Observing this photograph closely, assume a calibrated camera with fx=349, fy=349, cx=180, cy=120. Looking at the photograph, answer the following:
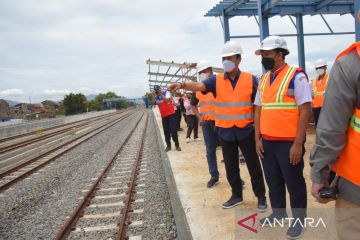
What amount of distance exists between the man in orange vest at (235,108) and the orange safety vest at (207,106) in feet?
5.01

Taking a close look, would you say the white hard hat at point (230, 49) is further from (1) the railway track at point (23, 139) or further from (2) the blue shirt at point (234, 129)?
(1) the railway track at point (23, 139)

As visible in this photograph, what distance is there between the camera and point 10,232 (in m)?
5.47

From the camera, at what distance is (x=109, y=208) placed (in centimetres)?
611

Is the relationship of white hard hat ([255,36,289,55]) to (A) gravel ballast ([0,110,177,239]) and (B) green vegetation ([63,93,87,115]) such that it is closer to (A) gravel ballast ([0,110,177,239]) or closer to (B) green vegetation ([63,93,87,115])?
(A) gravel ballast ([0,110,177,239])

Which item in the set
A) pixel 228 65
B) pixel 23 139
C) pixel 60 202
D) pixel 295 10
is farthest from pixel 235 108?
pixel 23 139

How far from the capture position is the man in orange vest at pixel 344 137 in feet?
6.01

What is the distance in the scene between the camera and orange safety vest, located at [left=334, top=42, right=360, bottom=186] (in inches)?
73.2

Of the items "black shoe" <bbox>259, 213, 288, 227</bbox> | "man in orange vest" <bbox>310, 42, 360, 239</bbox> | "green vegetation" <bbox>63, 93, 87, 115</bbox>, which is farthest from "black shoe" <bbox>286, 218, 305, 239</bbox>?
"green vegetation" <bbox>63, 93, 87, 115</bbox>

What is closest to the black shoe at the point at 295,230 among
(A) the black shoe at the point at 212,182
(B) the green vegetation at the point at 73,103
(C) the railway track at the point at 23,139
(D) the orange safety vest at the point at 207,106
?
(A) the black shoe at the point at 212,182

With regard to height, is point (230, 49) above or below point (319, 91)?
above

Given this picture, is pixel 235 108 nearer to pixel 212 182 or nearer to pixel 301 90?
pixel 301 90

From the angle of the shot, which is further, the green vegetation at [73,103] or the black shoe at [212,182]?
the green vegetation at [73,103]

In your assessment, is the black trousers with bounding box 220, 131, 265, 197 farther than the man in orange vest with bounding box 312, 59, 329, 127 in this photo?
No

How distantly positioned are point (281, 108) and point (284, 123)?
0.16 meters
